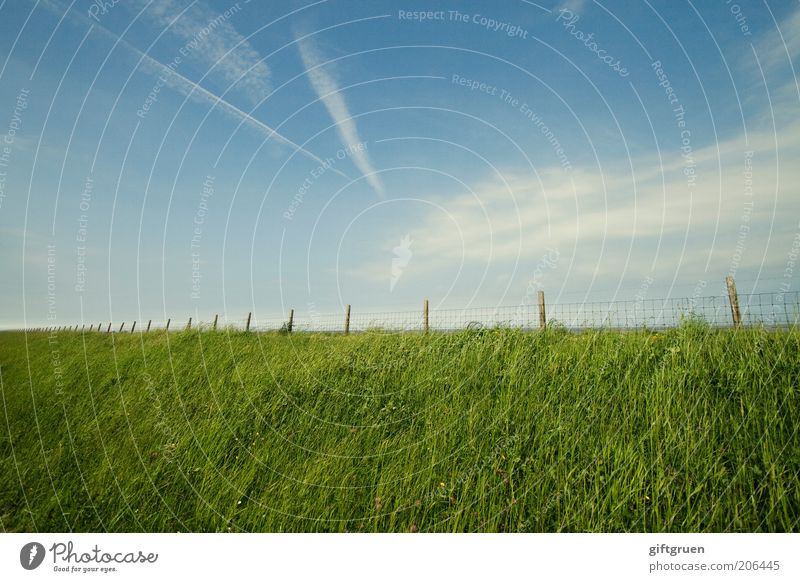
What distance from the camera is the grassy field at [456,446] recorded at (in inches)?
143

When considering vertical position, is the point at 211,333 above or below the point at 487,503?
A: above

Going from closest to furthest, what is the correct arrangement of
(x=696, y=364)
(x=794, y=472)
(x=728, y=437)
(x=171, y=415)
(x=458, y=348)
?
(x=794, y=472), (x=728, y=437), (x=696, y=364), (x=171, y=415), (x=458, y=348)

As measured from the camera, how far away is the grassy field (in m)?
3.64

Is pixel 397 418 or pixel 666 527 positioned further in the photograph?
pixel 397 418

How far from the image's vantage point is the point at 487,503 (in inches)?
148

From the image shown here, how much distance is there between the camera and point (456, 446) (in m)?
4.67

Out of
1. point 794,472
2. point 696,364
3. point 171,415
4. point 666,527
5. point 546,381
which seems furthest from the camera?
point 171,415

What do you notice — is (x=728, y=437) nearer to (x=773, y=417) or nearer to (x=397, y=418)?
(x=773, y=417)

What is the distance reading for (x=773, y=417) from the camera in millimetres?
4273

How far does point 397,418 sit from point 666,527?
310 cm
